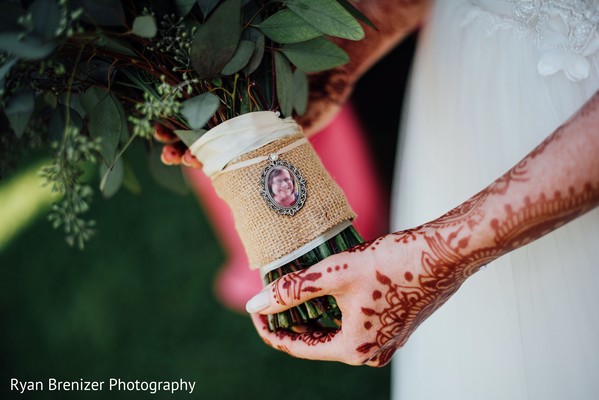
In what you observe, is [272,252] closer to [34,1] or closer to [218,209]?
[34,1]

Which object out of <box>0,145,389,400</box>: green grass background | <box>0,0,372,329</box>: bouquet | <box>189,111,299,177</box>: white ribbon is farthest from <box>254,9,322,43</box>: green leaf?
<box>0,145,389,400</box>: green grass background

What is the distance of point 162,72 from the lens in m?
0.85

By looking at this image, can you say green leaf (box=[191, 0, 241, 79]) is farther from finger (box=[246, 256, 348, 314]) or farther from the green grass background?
the green grass background

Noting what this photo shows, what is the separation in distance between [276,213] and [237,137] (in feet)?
0.41

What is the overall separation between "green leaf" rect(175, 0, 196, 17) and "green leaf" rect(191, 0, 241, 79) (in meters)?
0.05

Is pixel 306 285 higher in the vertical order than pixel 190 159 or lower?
lower

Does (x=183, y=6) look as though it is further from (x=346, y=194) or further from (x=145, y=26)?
(x=346, y=194)

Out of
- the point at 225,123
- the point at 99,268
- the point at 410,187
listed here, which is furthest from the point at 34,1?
the point at 99,268

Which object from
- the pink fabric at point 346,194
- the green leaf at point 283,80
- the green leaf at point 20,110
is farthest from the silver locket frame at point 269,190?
the pink fabric at point 346,194

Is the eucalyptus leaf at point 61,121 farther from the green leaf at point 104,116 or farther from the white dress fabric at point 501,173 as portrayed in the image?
the white dress fabric at point 501,173

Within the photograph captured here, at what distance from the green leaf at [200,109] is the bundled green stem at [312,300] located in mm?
256

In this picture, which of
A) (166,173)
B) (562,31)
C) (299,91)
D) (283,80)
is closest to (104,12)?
(283,80)

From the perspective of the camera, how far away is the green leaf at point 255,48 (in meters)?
0.85

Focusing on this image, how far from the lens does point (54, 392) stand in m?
2.00
